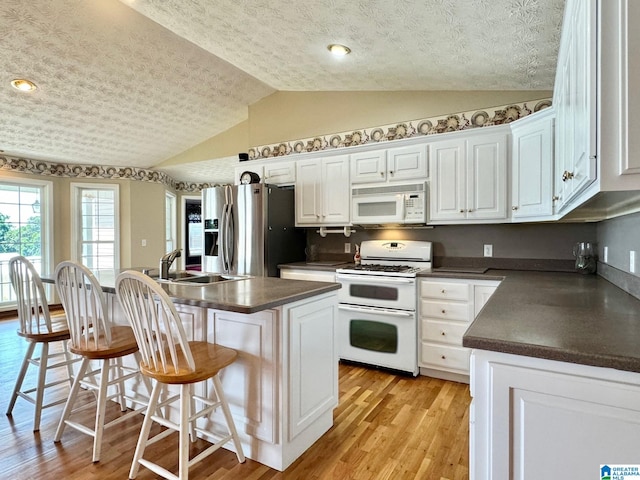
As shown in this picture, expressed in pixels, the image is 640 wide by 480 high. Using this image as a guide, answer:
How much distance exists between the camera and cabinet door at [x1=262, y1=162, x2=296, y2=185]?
407 cm

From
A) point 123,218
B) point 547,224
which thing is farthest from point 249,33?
point 123,218

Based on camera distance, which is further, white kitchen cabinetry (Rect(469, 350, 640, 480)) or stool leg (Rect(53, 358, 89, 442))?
stool leg (Rect(53, 358, 89, 442))

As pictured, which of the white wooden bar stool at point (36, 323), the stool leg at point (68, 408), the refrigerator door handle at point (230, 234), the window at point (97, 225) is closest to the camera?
the stool leg at point (68, 408)

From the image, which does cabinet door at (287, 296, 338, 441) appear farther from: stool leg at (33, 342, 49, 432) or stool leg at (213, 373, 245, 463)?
stool leg at (33, 342, 49, 432)

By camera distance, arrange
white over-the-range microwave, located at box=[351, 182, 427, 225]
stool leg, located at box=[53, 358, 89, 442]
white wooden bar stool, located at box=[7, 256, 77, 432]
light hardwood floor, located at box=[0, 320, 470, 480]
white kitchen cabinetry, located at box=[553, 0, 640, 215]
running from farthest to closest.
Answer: white over-the-range microwave, located at box=[351, 182, 427, 225] → white wooden bar stool, located at box=[7, 256, 77, 432] → stool leg, located at box=[53, 358, 89, 442] → light hardwood floor, located at box=[0, 320, 470, 480] → white kitchen cabinetry, located at box=[553, 0, 640, 215]

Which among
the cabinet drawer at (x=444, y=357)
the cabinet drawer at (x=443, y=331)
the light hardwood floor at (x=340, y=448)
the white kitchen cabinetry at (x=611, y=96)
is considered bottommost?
the light hardwood floor at (x=340, y=448)

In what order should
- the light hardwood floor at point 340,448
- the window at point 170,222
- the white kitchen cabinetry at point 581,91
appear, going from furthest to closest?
1. the window at point 170,222
2. the light hardwood floor at point 340,448
3. the white kitchen cabinetry at point 581,91

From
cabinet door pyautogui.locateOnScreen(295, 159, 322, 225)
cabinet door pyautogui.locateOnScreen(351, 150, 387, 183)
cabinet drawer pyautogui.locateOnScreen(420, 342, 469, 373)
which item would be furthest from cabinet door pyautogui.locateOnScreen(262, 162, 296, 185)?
cabinet drawer pyautogui.locateOnScreen(420, 342, 469, 373)

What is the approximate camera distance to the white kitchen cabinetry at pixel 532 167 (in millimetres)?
2596

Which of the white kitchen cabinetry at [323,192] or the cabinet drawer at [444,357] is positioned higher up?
the white kitchen cabinetry at [323,192]

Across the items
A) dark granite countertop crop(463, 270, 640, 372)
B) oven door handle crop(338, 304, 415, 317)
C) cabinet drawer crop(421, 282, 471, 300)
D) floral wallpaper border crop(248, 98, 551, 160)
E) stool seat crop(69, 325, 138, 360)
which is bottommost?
oven door handle crop(338, 304, 415, 317)

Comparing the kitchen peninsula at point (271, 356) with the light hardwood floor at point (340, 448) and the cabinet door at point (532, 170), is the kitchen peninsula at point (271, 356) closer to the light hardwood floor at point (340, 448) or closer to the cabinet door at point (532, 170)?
the light hardwood floor at point (340, 448)

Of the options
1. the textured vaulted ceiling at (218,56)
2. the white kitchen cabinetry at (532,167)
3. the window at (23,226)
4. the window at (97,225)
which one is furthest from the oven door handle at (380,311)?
the window at (23,226)

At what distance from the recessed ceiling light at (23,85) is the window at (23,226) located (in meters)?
2.27
